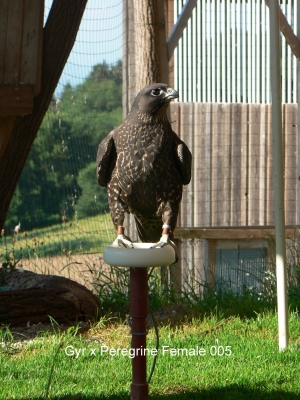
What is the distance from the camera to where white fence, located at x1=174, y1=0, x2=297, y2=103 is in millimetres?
6562

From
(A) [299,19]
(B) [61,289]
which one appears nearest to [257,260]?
(B) [61,289]

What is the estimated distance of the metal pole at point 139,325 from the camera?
8.36 ft

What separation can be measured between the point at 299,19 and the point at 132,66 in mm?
1636

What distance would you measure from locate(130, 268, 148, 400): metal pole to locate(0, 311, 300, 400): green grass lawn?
1.13 feet

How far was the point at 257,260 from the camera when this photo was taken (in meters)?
5.35

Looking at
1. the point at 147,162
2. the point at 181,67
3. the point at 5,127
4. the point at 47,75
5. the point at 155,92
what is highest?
the point at 181,67

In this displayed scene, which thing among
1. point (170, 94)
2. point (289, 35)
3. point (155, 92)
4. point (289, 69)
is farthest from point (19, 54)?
point (289, 69)

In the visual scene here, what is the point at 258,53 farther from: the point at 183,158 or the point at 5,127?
the point at 183,158

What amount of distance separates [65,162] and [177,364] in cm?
266

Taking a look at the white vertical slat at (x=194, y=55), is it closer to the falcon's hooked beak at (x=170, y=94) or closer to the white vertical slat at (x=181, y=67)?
the white vertical slat at (x=181, y=67)

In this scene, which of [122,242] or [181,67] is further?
[181,67]

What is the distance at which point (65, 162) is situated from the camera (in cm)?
565

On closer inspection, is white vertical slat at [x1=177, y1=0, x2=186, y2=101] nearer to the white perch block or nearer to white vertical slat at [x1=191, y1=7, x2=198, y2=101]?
white vertical slat at [x1=191, y1=7, x2=198, y2=101]

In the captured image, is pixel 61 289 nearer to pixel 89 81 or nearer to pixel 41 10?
pixel 41 10
